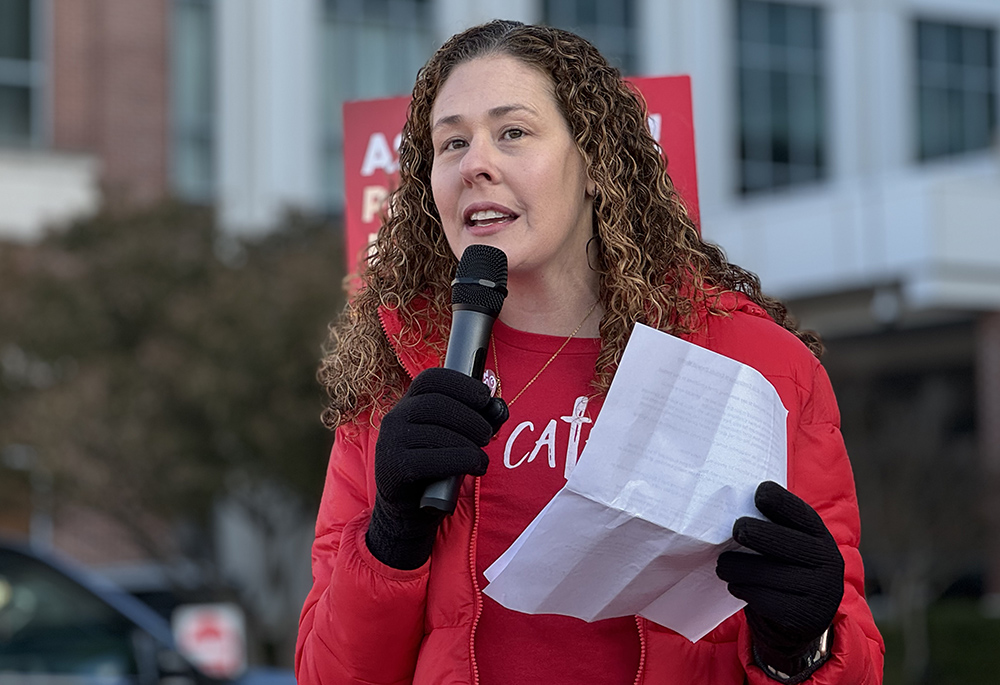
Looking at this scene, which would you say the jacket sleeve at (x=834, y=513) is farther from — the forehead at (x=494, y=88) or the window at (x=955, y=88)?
the window at (x=955, y=88)

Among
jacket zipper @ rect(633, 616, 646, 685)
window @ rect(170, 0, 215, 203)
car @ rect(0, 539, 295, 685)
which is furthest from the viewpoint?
window @ rect(170, 0, 215, 203)

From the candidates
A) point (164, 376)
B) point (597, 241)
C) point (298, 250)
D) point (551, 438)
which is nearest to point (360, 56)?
point (298, 250)

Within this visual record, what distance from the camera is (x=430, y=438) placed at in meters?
1.93

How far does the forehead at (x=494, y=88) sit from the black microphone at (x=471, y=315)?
0.26 meters

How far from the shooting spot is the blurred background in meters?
12.1

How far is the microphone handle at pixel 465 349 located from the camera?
194 cm

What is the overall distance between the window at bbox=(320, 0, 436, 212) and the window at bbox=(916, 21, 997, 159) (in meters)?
9.43

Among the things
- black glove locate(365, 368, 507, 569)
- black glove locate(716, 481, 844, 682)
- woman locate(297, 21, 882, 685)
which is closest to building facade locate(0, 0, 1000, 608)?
woman locate(297, 21, 882, 685)

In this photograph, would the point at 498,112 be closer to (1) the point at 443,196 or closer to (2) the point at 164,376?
(1) the point at 443,196

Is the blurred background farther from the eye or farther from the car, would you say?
the eye

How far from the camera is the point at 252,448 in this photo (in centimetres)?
1217

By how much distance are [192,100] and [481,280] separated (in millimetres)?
18469

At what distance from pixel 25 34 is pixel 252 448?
30.0ft

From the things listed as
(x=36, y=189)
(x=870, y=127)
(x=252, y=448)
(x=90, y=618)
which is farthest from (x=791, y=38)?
(x=90, y=618)
